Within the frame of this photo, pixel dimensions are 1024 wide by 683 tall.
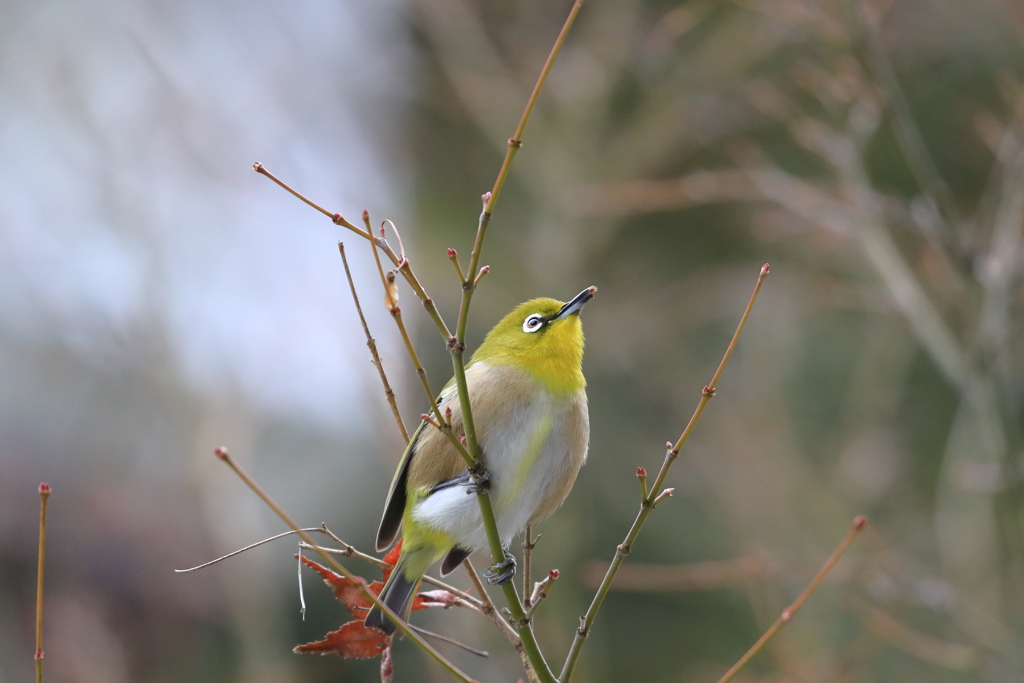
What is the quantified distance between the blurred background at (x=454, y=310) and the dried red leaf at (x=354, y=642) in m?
3.66

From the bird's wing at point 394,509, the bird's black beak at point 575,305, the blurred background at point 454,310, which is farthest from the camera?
the blurred background at point 454,310

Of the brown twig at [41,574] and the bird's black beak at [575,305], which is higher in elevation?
the bird's black beak at [575,305]

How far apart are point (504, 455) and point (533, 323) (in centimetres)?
64

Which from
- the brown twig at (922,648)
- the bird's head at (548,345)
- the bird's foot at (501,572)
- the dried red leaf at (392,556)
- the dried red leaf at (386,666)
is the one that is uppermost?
the bird's head at (548,345)

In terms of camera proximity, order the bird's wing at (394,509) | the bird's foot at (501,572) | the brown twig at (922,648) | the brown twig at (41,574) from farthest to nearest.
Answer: the brown twig at (922,648) → the bird's wing at (394,509) → the bird's foot at (501,572) → the brown twig at (41,574)

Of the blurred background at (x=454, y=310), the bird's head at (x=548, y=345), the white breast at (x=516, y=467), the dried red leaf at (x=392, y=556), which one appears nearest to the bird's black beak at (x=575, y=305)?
the bird's head at (x=548, y=345)

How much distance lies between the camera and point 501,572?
8.56 ft

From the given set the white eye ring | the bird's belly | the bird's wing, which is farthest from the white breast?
the white eye ring

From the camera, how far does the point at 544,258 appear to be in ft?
27.9

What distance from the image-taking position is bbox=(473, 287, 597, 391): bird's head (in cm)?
333

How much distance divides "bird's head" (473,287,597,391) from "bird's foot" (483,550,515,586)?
767mm

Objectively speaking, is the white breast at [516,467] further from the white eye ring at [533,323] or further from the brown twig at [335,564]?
the brown twig at [335,564]

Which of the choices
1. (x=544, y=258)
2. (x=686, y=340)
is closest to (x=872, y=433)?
(x=686, y=340)

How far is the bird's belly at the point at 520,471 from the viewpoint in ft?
10.2
